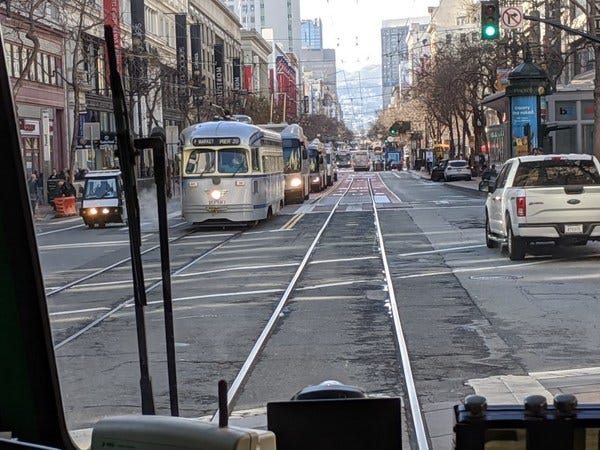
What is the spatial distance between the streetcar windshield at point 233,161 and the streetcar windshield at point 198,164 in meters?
0.31

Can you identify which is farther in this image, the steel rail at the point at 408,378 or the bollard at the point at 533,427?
the steel rail at the point at 408,378

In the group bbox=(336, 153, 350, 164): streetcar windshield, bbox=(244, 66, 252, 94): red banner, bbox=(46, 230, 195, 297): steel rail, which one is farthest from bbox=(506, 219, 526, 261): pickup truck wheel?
bbox=(336, 153, 350, 164): streetcar windshield

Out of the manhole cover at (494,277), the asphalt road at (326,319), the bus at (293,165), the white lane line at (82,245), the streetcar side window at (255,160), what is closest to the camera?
the asphalt road at (326,319)

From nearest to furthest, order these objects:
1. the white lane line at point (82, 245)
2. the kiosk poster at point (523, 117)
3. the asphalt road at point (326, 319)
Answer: the asphalt road at point (326, 319), the white lane line at point (82, 245), the kiosk poster at point (523, 117)

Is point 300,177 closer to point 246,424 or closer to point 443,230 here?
point 443,230

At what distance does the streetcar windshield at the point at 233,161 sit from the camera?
31.2 metres

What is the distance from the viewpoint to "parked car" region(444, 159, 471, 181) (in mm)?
75250

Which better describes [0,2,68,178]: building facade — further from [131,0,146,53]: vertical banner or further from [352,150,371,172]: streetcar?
[352,150,371,172]: streetcar

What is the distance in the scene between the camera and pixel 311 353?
11.2 m

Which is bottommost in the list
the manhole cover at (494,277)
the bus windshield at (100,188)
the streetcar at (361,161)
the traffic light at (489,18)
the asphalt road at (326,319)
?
the streetcar at (361,161)

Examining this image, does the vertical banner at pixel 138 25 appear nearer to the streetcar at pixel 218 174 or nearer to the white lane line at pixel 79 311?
the white lane line at pixel 79 311

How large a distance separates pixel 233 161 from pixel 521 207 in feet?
42.2

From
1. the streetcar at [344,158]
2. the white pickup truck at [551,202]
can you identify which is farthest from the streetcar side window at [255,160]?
the streetcar at [344,158]

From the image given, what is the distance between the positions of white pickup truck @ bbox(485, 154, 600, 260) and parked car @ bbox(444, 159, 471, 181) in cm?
5447
